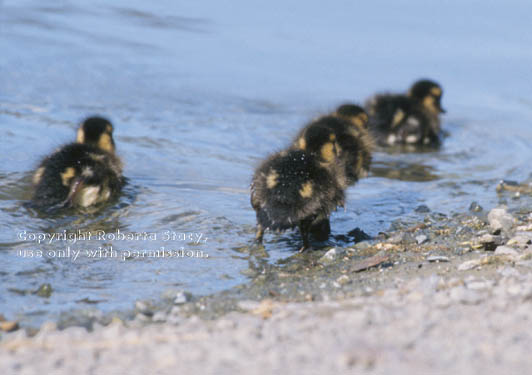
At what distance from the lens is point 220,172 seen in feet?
20.0

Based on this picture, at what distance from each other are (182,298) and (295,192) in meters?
0.94

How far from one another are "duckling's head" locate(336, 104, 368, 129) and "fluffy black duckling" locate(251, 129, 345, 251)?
1.81 metres

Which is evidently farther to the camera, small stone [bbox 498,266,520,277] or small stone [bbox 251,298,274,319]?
small stone [bbox 498,266,520,277]

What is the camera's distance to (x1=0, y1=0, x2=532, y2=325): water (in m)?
4.20

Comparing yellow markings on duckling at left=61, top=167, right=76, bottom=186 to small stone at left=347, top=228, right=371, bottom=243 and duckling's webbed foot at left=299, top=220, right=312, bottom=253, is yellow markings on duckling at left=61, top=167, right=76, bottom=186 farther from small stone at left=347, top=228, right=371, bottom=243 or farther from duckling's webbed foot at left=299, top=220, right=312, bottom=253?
small stone at left=347, top=228, right=371, bottom=243

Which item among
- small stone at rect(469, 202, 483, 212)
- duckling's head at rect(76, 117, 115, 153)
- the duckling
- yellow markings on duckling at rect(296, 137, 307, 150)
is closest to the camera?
yellow markings on duckling at rect(296, 137, 307, 150)

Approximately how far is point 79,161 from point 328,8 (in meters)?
8.11

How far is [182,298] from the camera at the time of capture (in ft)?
11.7

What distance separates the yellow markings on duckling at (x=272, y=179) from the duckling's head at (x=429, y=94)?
4.08 m

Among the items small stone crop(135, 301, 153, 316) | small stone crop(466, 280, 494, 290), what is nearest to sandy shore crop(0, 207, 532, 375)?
small stone crop(466, 280, 494, 290)

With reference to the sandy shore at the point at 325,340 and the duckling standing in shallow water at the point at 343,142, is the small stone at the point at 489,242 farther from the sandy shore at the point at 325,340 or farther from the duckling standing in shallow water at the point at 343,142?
the sandy shore at the point at 325,340

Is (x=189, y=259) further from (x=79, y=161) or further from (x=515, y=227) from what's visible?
(x=515, y=227)

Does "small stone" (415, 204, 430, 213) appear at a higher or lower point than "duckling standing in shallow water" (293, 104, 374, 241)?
lower

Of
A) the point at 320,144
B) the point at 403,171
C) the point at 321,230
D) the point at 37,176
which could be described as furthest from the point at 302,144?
the point at 403,171
